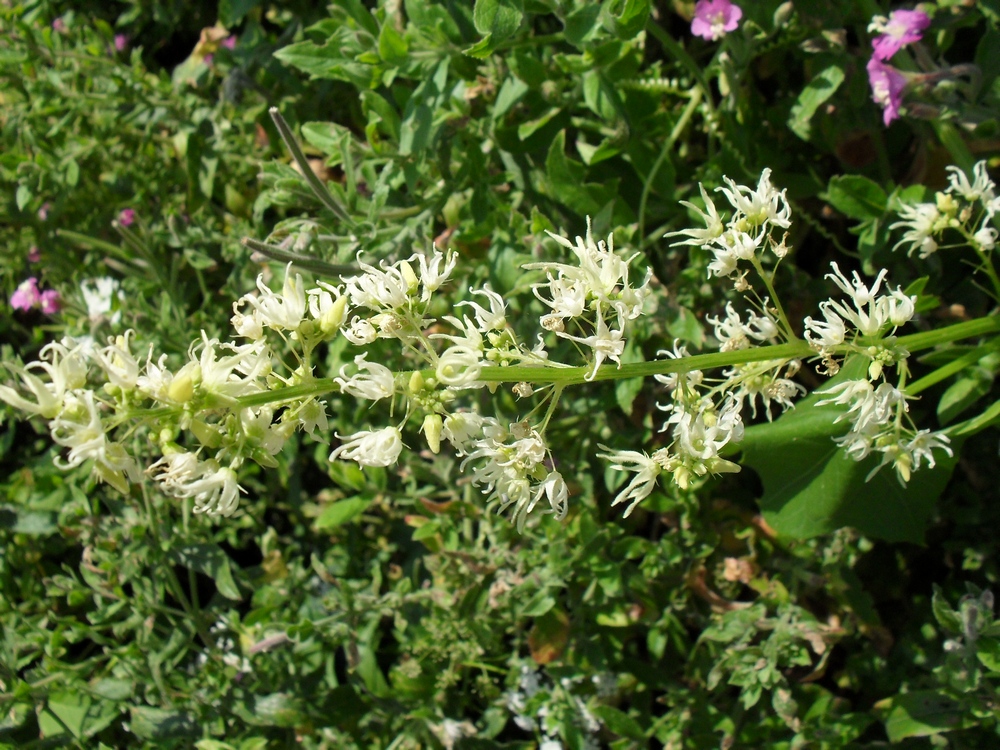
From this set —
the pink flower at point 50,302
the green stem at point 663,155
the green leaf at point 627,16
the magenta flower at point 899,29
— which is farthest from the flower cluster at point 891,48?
the pink flower at point 50,302

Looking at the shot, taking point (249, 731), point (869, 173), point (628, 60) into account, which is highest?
point (628, 60)

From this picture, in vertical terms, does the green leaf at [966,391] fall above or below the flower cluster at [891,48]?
below

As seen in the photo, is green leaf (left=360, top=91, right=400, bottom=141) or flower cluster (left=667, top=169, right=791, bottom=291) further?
green leaf (left=360, top=91, right=400, bottom=141)

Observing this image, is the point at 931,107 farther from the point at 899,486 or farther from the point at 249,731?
the point at 249,731

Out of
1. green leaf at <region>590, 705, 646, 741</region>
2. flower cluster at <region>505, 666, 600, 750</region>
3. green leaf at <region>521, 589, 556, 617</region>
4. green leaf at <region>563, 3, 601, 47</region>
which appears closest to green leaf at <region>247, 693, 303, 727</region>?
flower cluster at <region>505, 666, 600, 750</region>

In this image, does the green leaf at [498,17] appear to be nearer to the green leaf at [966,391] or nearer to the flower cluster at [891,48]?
the flower cluster at [891,48]

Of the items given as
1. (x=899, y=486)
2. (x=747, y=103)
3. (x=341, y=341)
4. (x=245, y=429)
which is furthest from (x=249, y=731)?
(x=747, y=103)

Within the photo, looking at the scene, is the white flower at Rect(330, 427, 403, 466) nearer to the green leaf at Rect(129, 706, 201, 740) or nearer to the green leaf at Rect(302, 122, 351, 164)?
the green leaf at Rect(302, 122, 351, 164)
